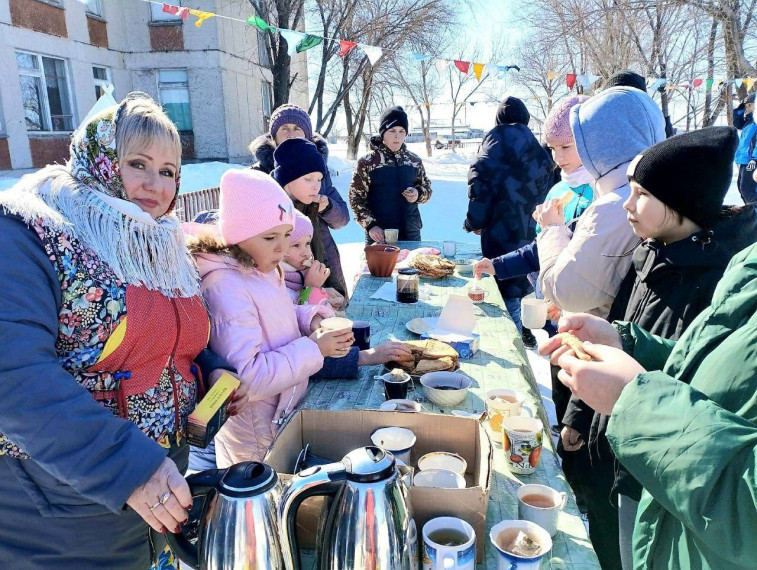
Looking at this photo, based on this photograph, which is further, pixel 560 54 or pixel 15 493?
pixel 560 54

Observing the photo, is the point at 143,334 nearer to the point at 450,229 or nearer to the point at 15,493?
the point at 15,493

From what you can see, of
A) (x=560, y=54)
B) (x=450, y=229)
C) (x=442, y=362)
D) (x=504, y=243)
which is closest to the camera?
(x=442, y=362)

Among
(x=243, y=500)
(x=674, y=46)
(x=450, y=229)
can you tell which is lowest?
(x=450, y=229)

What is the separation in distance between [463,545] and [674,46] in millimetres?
19458

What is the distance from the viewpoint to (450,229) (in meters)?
10.6

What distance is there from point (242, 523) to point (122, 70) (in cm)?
1853

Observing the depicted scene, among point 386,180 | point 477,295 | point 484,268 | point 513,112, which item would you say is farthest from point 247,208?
point 513,112

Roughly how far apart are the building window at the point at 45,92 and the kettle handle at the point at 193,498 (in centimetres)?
1561

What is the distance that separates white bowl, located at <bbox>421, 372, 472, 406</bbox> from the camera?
1889 mm

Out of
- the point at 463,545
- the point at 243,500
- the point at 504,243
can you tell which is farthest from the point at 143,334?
the point at 504,243

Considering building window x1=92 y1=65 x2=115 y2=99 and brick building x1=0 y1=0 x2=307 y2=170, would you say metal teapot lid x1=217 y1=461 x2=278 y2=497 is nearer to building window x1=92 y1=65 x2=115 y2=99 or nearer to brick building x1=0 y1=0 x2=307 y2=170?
brick building x1=0 y1=0 x2=307 y2=170

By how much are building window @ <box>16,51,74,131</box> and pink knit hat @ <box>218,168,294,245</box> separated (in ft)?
48.1

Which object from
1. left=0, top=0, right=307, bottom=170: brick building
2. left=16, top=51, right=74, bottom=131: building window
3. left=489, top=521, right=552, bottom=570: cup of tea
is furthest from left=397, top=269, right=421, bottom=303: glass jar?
left=16, top=51, right=74, bottom=131: building window

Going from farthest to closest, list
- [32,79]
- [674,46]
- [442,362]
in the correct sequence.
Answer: [674,46], [32,79], [442,362]
